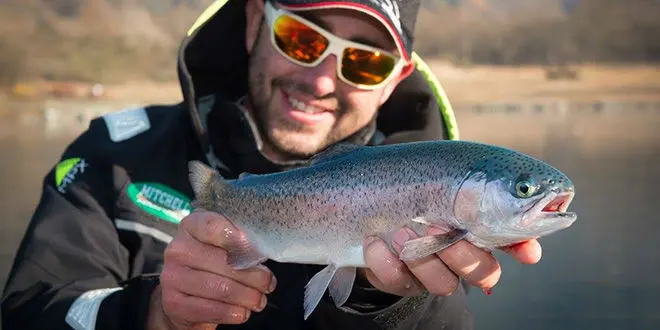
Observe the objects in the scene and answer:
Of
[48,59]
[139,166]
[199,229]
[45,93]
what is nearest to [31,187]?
[139,166]

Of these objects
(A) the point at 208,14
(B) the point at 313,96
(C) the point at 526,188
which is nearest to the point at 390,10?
(B) the point at 313,96

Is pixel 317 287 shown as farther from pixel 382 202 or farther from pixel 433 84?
pixel 433 84

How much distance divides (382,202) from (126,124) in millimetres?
Answer: 2149

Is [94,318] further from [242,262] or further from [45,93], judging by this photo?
[45,93]

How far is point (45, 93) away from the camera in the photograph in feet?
98.6

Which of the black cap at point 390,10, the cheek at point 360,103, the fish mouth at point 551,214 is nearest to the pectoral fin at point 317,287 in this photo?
the fish mouth at point 551,214

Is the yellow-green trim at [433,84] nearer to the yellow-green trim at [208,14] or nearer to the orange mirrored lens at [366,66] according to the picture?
the yellow-green trim at [208,14]

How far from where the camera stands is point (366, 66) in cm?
373

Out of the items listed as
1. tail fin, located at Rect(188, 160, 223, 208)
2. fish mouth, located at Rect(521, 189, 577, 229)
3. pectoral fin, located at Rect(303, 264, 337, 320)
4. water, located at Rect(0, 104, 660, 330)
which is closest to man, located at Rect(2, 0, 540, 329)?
pectoral fin, located at Rect(303, 264, 337, 320)

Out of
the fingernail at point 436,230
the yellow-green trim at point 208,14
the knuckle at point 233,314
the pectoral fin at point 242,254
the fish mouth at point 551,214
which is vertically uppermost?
the fish mouth at point 551,214

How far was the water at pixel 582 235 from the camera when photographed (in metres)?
6.53

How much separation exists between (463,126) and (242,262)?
20.2 meters

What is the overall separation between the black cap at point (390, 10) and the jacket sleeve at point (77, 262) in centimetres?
139

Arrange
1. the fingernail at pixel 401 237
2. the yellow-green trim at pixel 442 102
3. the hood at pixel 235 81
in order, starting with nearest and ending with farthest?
the fingernail at pixel 401 237 < the hood at pixel 235 81 < the yellow-green trim at pixel 442 102
